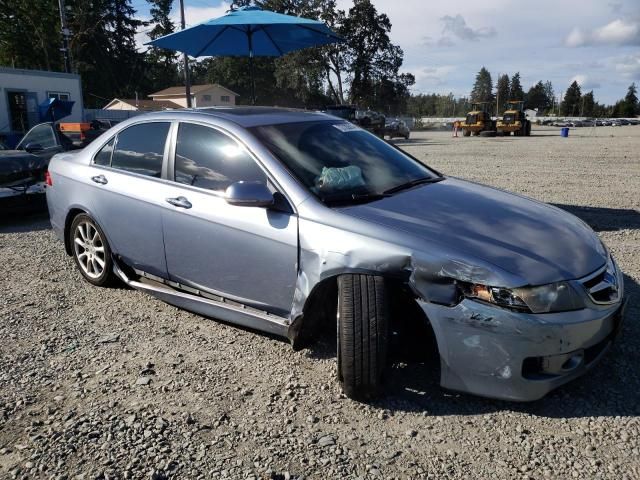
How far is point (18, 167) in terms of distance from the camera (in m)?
6.92

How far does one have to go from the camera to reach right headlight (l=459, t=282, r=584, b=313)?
2.38 meters

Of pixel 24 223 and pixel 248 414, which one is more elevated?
pixel 24 223

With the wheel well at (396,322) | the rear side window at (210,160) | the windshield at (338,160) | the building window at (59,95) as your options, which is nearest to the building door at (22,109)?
the building window at (59,95)

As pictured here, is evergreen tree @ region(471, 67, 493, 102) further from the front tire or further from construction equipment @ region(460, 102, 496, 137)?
the front tire

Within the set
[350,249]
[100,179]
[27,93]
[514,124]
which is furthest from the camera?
[514,124]

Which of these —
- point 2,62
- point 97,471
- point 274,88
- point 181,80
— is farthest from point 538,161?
point 181,80

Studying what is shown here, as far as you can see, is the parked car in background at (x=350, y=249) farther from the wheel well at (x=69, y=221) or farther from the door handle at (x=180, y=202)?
the wheel well at (x=69, y=221)

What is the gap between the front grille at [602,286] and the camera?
8.36 feet

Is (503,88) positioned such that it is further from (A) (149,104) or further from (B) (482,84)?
(A) (149,104)

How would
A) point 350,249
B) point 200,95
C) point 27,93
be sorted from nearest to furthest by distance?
point 350,249, point 27,93, point 200,95

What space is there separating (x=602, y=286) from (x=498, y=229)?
0.58 metres

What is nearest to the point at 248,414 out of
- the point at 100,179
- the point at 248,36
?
the point at 100,179

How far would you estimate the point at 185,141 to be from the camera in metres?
3.60

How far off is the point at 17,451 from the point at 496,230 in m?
2.60
